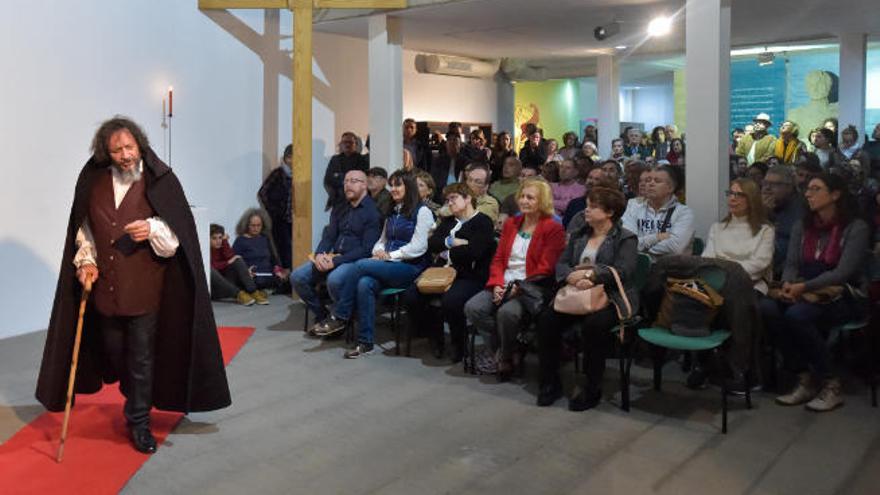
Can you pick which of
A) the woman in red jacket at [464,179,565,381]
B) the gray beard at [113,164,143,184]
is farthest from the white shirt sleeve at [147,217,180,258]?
the woman in red jacket at [464,179,565,381]

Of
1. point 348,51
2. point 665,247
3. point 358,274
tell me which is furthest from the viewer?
point 348,51

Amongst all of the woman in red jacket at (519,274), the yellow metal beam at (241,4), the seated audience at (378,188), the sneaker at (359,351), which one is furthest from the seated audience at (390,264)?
the yellow metal beam at (241,4)

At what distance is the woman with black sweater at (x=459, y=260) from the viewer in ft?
17.3

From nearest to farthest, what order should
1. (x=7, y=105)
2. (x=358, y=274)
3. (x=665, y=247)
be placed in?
(x=665, y=247) < (x=358, y=274) < (x=7, y=105)

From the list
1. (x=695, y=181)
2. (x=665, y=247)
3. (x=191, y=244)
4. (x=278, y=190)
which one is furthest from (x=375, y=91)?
(x=191, y=244)

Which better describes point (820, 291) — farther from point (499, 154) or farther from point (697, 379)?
point (499, 154)

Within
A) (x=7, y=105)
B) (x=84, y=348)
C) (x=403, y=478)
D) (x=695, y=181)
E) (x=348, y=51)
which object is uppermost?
(x=348, y=51)

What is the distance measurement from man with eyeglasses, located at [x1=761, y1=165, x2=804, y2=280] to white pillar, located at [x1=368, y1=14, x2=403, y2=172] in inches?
143

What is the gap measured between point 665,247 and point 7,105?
4.69 metres

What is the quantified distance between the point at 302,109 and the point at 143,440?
14.1 ft

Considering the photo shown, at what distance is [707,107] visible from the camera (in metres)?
5.86

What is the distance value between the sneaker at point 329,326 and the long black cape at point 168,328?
1.90 meters

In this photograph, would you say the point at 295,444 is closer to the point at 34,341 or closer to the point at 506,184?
the point at 34,341

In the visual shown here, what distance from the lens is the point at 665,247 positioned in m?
5.04
